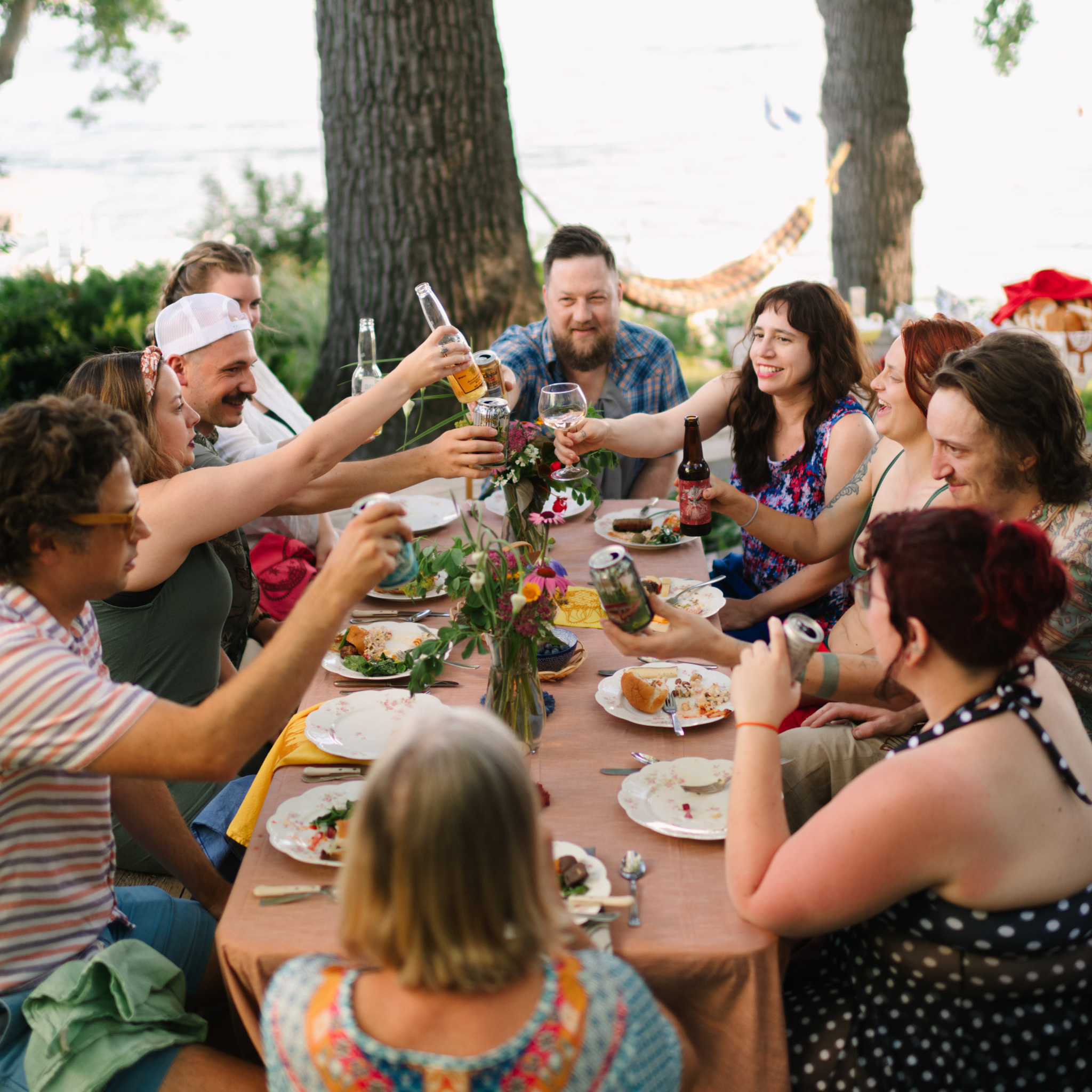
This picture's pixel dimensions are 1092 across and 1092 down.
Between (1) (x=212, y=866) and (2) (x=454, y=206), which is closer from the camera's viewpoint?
(1) (x=212, y=866)

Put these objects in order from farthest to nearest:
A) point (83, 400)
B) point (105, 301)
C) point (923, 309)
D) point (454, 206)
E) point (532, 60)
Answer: point (532, 60)
point (923, 309)
point (105, 301)
point (454, 206)
point (83, 400)

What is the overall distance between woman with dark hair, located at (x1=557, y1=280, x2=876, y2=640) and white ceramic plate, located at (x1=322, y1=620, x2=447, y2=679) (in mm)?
835

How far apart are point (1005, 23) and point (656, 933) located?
10685mm

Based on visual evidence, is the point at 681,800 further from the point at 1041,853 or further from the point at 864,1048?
the point at 1041,853

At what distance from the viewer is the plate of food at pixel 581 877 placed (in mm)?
1542

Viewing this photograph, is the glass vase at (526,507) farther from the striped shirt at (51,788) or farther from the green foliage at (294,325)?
the green foliage at (294,325)

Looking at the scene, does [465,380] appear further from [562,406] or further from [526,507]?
[526,507]

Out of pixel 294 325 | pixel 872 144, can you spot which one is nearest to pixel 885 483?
pixel 294 325

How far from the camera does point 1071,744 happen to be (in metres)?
1.61

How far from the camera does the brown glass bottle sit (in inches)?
105

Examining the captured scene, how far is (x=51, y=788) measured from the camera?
1632 mm

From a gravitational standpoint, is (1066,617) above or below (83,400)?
below

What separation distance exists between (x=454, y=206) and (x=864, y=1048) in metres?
5.13

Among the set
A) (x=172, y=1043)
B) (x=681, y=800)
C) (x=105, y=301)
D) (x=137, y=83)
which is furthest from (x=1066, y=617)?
(x=137, y=83)
